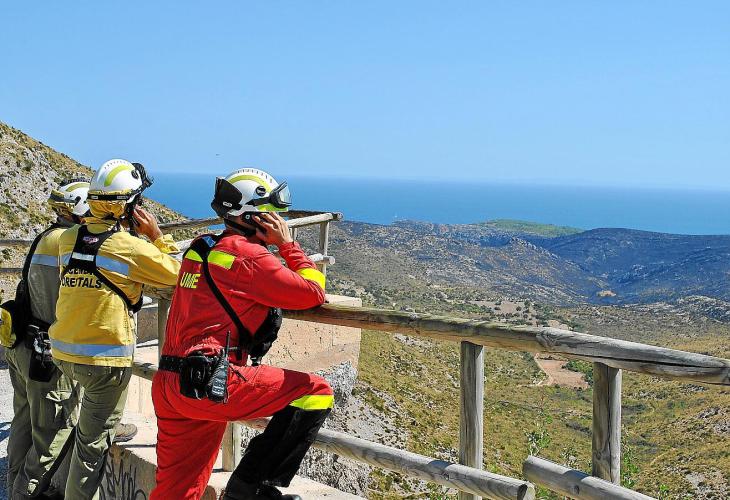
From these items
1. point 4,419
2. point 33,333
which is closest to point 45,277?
point 33,333

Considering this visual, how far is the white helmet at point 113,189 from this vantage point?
4383 mm

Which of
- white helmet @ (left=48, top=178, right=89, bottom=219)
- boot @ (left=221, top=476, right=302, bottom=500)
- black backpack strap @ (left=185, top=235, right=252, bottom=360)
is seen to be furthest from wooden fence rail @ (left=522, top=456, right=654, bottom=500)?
white helmet @ (left=48, top=178, right=89, bottom=219)

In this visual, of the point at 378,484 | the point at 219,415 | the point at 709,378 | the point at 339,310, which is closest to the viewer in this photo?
the point at 709,378

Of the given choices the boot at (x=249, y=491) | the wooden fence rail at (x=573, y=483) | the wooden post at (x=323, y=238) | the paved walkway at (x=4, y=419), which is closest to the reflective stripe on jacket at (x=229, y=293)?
the boot at (x=249, y=491)

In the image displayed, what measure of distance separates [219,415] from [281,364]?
8291 millimetres

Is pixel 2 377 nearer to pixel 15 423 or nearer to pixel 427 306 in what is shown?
pixel 15 423

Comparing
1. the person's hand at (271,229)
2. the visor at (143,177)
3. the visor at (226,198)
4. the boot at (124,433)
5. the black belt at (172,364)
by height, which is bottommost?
the boot at (124,433)

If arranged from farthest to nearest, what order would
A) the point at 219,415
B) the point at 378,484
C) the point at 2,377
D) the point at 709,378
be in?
the point at 378,484, the point at 2,377, the point at 219,415, the point at 709,378

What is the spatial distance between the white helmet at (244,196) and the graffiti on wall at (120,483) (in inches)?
84.5

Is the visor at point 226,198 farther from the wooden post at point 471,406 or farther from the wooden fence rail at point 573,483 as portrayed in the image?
the wooden fence rail at point 573,483

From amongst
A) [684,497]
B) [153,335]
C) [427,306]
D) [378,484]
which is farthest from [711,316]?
[153,335]

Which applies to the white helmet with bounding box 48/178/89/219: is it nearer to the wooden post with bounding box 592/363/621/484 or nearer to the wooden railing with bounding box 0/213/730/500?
the wooden railing with bounding box 0/213/730/500

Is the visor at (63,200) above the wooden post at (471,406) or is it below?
above

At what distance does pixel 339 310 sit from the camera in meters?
4.13
